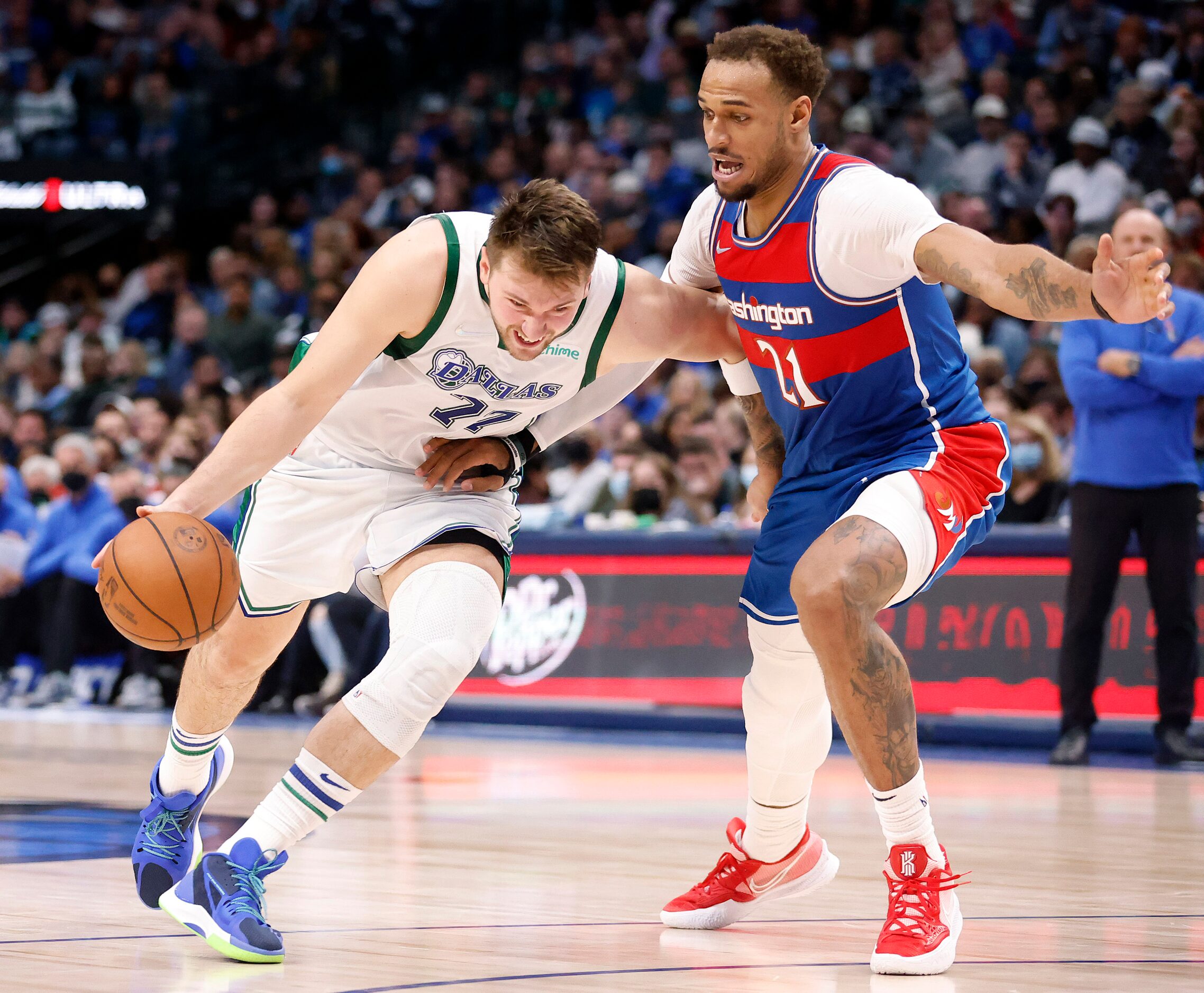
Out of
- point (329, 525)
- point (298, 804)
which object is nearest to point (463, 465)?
point (329, 525)

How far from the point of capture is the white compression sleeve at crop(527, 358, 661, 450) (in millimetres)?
4395

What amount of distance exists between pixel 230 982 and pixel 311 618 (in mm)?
7684

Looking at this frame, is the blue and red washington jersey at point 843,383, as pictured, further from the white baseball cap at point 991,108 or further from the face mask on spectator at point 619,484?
the white baseball cap at point 991,108

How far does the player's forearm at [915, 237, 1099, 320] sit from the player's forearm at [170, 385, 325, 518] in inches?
56.5

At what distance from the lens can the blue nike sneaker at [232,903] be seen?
3385 mm

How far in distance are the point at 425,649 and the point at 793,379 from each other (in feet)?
3.57

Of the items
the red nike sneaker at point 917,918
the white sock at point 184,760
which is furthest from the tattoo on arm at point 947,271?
the white sock at point 184,760

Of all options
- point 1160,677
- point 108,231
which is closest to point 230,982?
point 1160,677

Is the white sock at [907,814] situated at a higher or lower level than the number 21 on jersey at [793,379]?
lower

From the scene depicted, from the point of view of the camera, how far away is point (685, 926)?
13.2 feet

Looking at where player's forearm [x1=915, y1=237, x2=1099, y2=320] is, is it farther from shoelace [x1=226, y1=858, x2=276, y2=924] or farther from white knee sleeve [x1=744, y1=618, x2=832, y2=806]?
shoelace [x1=226, y1=858, x2=276, y2=924]

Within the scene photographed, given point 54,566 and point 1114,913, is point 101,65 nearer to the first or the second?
point 54,566

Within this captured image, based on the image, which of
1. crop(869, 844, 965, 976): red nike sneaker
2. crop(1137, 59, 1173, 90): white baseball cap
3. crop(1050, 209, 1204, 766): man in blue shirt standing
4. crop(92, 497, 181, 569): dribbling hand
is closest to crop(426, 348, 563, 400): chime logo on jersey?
crop(92, 497, 181, 569): dribbling hand

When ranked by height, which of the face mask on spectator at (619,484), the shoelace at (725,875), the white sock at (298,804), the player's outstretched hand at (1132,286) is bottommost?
the face mask on spectator at (619,484)
